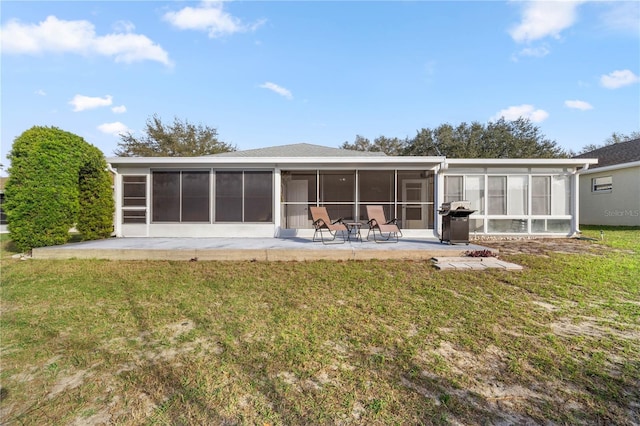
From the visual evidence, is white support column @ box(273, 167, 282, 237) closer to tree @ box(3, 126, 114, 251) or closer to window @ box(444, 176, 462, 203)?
tree @ box(3, 126, 114, 251)

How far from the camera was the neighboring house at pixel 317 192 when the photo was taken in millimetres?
8734

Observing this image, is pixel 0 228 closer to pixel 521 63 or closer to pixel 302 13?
pixel 302 13

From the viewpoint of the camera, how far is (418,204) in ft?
31.1

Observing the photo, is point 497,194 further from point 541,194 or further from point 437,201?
point 437,201

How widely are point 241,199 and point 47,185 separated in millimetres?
4518

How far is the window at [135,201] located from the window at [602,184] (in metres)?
20.1

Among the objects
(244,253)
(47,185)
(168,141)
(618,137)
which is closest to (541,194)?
(244,253)

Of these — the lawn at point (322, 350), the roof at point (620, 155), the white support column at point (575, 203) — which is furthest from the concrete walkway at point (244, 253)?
the roof at point (620, 155)

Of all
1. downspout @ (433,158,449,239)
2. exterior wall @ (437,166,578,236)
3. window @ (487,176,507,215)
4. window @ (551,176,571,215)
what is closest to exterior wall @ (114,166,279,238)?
downspout @ (433,158,449,239)

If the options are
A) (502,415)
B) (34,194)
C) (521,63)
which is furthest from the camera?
(521,63)

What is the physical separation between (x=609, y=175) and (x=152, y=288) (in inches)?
762

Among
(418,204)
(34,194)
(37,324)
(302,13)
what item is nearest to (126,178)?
Answer: (34,194)

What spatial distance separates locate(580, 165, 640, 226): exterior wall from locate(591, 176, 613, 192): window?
0.10m

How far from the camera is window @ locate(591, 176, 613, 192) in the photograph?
13802 millimetres
